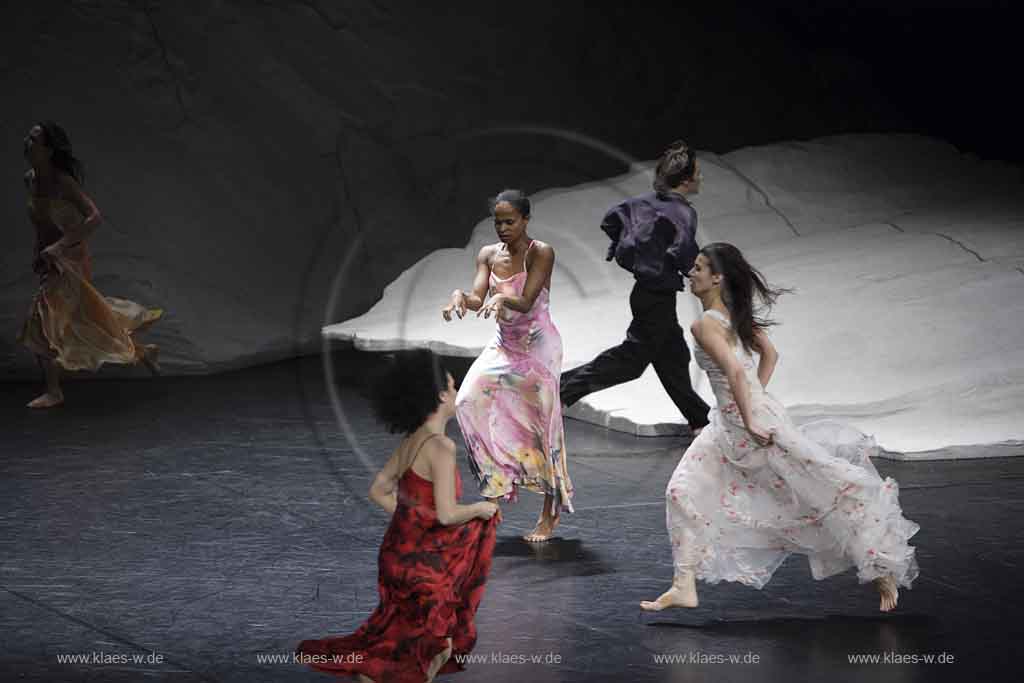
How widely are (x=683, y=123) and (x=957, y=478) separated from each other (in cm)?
815

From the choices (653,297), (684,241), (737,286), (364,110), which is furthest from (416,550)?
(364,110)

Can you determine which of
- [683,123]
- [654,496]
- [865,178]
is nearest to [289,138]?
[683,123]

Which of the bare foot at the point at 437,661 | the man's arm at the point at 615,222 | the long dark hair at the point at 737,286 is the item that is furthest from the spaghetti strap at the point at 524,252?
the bare foot at the point at 437,661

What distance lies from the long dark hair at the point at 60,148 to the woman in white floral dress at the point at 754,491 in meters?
4.83

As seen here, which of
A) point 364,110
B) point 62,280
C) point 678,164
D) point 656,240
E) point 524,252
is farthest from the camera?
point 364,110

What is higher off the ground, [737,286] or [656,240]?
[737,286]

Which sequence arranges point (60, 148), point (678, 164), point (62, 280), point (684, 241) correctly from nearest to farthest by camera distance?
1. point (678, 164)
2. point (684, 241)
3. point (60, 148)
4. point (62, 280)

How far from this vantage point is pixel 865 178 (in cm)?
1304

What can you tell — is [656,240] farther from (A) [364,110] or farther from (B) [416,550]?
(A) [364,110]

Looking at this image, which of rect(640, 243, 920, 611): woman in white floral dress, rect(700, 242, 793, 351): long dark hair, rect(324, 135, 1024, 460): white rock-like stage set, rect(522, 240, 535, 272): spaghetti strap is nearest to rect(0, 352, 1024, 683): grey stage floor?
rect(640, 243, 920, 611): woman in white floral dress

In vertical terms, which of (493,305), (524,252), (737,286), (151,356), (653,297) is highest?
(737,286)

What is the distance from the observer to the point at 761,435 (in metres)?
4.59

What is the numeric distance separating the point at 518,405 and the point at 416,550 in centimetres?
190

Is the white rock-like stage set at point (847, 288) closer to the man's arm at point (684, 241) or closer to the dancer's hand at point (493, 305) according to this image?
the man's arm at point (684, 241)
